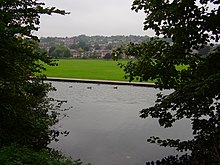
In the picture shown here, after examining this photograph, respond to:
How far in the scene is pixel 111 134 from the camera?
7.65 meters

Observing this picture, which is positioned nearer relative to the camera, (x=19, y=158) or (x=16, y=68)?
(x=19, y=158)

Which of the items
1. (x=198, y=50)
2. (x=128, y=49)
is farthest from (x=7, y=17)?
(x=198, y=50)

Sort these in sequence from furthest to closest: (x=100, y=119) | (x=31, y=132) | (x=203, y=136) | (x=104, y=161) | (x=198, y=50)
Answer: (x=100, y=119), (x=104, y=161), (x=198, y=50), (x=203, y=136), (x=31, y=132)

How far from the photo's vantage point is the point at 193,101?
3.92 meters

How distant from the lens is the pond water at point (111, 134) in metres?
6.25

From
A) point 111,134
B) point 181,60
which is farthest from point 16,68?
point 111,134

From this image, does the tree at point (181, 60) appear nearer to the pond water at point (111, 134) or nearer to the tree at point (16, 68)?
the tree at point (16, 68)

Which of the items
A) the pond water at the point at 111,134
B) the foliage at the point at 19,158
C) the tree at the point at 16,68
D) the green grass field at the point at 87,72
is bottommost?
the pond water at the point at 111,134

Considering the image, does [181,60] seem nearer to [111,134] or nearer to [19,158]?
[19,158]

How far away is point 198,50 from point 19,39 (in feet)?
8.40

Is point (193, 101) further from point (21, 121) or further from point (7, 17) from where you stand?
point (7, 17)

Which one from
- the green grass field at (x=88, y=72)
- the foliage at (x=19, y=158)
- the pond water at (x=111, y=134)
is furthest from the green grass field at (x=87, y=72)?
the foliage at (x=19, y=158)

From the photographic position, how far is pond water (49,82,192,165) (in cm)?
625

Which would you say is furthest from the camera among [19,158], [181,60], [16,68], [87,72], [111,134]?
[87,72]
